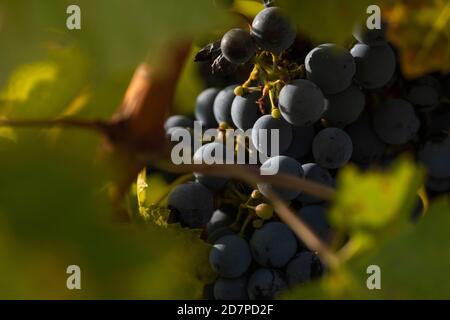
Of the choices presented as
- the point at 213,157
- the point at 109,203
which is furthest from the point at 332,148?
the point at 109,203

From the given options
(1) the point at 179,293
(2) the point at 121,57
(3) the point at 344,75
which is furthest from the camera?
(3) the point at 344,75

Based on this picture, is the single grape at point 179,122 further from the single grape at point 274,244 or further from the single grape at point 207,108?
Result: the single grape at point 274,244

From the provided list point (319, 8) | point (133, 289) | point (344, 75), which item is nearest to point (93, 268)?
point (133, 289)

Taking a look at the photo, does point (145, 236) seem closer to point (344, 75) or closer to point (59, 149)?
point (59, 149)

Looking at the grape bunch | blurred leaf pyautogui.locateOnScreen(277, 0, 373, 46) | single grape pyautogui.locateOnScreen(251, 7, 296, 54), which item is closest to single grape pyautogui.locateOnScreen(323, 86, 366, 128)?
the grape bunch

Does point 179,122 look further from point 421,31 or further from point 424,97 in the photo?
point 421,31
